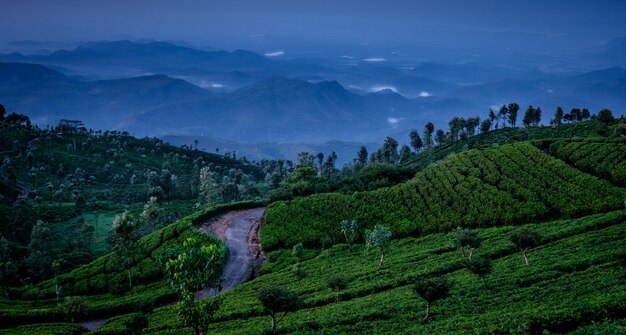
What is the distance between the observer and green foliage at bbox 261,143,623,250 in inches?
2889

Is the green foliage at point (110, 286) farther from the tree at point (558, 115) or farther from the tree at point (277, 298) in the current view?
the tree at point (558, 115)

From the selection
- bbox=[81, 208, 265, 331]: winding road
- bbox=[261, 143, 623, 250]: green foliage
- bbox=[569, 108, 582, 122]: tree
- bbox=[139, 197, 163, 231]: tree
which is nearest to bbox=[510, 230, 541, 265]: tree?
bbox=[261, 143, 623, 250]: green foliage

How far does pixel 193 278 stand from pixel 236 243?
50794mm

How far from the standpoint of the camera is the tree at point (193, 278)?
35.1m

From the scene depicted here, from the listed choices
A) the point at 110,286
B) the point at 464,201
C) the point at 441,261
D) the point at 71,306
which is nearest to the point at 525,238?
the point at 441,261

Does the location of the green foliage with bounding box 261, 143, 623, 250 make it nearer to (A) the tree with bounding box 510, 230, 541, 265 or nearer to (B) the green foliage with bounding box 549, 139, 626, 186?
(B) the green foliage with bounding box 549, 139, 626, 186

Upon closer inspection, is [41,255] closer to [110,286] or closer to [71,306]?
[110,286]

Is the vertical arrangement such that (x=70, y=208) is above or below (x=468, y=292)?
above

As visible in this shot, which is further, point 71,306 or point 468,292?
point 71,306

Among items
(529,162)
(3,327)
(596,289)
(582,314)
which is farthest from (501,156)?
(3,327)

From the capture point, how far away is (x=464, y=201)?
3248 inches

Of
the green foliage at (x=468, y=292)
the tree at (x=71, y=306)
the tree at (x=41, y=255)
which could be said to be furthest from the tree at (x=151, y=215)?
the green foliage at (x=468, y=292)

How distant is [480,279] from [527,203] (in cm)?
3251

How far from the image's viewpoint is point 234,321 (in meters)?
49.8
